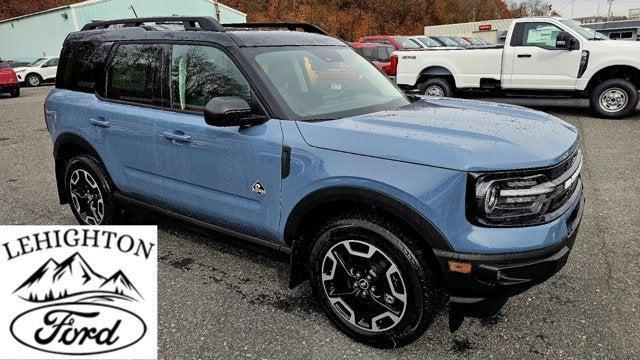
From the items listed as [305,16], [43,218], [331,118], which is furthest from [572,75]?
[305,16]

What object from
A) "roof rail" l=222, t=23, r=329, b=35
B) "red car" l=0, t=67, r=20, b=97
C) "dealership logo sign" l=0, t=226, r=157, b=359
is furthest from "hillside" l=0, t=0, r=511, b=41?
"dealership logo sign" l=0, t=226, r=157, b=359

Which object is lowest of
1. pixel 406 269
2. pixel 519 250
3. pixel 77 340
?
pixel 77 340

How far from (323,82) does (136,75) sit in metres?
1.45

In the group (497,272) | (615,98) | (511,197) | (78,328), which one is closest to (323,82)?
(511,197)

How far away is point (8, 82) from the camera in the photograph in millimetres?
17578

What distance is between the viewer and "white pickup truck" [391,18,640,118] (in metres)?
8.56

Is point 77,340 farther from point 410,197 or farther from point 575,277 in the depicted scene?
point 575,277

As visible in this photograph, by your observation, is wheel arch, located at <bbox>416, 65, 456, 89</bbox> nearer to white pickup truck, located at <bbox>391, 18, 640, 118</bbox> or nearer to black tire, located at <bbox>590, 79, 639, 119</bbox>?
white pickup truck, located at <bbox>391, 18, 640, 118</bbox>

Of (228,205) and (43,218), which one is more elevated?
(228,205)

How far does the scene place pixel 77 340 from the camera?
7.79 ft

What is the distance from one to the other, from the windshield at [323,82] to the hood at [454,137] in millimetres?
195

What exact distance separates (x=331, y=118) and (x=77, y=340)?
5.82 ft

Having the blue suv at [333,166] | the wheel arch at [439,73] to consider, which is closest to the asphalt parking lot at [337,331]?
the blue suv at [333,166]

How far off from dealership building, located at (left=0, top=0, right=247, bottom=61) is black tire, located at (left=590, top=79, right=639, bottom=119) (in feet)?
90.0
